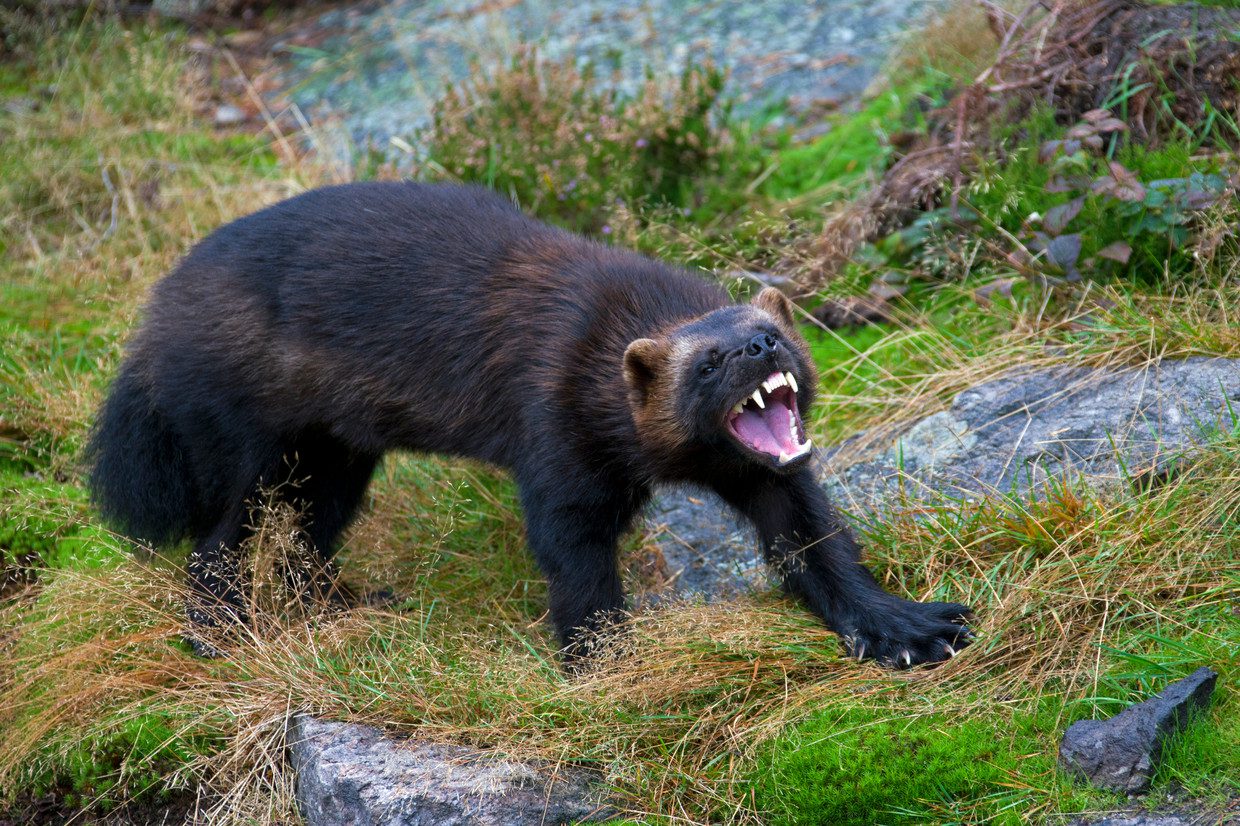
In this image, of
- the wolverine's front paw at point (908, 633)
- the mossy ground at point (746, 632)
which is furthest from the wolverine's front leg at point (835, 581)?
the mossy ground at point (746, 632)

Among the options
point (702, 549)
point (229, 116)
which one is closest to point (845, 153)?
point (702, 549)

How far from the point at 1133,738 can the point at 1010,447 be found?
1.83 metres

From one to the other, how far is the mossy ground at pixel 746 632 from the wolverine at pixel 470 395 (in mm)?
224

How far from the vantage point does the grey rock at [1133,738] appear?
369cm

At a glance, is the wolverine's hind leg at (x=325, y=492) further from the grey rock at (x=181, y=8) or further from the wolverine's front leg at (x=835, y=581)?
the grey rock at (x=181, y=8)

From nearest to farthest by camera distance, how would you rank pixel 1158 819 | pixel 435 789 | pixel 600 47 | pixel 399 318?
1. pixel 1158 819
2. pixel 435 789
3. pixel 399 318
4. pixel 600 47

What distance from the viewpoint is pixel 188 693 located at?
Result: 4797mm

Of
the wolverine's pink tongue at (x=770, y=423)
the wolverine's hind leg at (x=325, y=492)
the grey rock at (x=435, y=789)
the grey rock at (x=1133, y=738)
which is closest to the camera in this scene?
the grey rock at (x=1133, y=738)

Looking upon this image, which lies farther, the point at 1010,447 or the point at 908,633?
the point at 1010,447

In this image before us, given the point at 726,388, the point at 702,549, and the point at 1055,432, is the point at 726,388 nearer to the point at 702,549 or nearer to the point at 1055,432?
the point at 702,549

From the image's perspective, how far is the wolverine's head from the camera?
4512mm

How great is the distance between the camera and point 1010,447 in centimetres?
536

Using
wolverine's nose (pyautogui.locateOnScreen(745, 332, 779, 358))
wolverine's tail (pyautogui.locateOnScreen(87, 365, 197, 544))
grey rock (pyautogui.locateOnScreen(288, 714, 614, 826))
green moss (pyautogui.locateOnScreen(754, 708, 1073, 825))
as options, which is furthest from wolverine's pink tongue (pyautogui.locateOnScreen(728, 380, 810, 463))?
wolverine's tail (pyautogui.locateOnScreen(87, 365, 197, 544))

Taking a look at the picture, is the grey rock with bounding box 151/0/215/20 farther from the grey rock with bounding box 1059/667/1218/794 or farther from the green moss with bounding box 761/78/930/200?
the grey rock with bounding box 1059/667/1218/794
